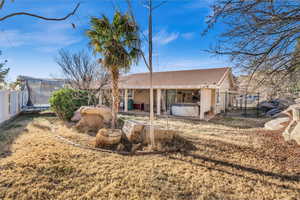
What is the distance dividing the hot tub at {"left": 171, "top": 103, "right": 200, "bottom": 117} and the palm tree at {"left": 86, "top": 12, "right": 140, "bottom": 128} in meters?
7.28

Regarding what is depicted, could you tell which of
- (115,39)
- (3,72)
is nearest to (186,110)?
(115,39)

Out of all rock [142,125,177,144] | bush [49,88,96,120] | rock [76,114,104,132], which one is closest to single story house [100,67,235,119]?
rock [142,125,177,144]

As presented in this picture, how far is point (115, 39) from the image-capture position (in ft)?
17.3

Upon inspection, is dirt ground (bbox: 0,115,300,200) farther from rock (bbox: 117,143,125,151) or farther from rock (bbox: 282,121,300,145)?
rock (bbox: 282,121,300,145)

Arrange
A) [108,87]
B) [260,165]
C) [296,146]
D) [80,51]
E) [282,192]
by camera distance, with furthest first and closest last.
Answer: [80,51]
[108,87]
[296,146]
[260,165]
[282,192]

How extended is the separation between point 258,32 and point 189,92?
42.7ft

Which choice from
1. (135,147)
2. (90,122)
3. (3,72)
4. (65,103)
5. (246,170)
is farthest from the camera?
(3,72)

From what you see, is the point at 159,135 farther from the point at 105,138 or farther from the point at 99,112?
the point at 99,112

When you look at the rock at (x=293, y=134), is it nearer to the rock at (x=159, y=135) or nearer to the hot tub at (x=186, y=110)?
the rock at (x=159, y=135)

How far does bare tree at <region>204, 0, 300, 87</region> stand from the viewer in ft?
10.0

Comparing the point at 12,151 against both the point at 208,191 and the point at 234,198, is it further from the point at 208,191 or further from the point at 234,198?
the point at 234,198

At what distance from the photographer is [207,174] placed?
11.0 feet

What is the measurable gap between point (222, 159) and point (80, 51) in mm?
12498

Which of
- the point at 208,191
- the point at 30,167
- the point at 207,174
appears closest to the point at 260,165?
the point at 207,174
